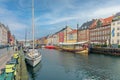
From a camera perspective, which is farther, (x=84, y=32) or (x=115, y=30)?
(x=84, y=32)

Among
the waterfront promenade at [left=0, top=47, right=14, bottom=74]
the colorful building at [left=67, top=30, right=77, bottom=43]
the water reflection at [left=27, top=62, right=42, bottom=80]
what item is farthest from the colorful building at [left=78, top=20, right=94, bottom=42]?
the water reflection at [left=27, top=62, right=42, bottom=80]

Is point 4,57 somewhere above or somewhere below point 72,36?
below

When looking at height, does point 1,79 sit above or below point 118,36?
below

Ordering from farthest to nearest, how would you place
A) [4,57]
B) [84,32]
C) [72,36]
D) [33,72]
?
1. [72,36]
2. [84,32]
3. [4,57]
4. [33,72]

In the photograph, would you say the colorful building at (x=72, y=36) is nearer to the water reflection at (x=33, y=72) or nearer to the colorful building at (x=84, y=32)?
the colorful building at (x=84, y=32)

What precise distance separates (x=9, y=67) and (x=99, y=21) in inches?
4159

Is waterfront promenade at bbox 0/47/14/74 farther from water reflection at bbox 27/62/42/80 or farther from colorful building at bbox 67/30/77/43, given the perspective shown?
colorful building at bbox 67/30/77/43

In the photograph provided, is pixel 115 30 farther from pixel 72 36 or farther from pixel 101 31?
pixel 72 36

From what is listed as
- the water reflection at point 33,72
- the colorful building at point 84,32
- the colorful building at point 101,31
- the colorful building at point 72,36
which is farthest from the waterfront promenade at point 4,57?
the colorful building at point 72,36

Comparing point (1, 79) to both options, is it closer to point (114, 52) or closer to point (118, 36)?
point (114, 52)

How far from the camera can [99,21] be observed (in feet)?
407

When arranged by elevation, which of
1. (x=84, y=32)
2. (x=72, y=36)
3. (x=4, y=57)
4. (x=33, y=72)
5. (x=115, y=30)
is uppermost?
(x=84, y=32)

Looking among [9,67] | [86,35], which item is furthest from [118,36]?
[9,67]

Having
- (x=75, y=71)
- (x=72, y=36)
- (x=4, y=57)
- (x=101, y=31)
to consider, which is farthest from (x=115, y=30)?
(x=72, y=36)
